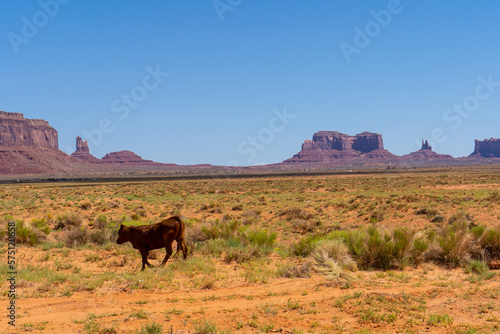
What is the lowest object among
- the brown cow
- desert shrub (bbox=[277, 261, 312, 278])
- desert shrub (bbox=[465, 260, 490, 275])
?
A: desert shrub (bbox=[465, 260, 490, 275])

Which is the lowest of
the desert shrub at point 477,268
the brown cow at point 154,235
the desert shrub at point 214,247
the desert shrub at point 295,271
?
the desert shrub at point 477,268

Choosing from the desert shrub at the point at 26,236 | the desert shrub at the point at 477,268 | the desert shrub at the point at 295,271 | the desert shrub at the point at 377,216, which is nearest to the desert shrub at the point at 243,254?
the desert shrub at the point at 295,271

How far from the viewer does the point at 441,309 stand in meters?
6.50

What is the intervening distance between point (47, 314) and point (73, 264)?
4.40m

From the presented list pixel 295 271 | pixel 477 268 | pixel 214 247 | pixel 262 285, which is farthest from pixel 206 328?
pixel 477 268

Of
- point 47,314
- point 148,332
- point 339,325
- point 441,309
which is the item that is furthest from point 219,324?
point 441,309

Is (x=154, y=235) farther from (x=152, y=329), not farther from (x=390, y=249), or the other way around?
(x=390, y=249)

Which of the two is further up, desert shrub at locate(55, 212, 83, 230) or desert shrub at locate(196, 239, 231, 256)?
desert shrub at locate(55, 212, 83, 230)

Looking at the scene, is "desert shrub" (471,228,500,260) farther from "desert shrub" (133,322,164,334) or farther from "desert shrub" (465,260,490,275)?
"desert shrub" (133,322,164,334)

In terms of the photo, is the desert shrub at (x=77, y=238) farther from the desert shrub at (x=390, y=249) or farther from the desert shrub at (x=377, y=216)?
the desert shrub at (x=377, y=216)

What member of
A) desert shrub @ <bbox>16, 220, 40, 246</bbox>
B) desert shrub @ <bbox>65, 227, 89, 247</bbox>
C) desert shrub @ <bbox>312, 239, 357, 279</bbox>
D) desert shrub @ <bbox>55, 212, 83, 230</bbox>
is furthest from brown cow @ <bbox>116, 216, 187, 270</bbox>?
desert shrub @ <bbox>55, 212, 83, 230</bbox>

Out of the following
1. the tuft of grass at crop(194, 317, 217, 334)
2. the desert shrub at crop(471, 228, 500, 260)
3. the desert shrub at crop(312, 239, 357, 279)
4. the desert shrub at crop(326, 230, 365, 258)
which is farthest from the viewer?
the desert shrub at crop(326, 230, 365, 258)

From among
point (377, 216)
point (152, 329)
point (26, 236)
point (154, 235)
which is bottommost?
point (377, 216)

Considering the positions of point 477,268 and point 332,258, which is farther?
point 332,258
